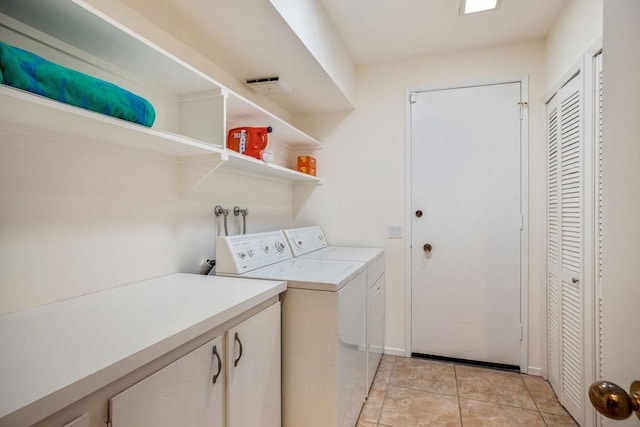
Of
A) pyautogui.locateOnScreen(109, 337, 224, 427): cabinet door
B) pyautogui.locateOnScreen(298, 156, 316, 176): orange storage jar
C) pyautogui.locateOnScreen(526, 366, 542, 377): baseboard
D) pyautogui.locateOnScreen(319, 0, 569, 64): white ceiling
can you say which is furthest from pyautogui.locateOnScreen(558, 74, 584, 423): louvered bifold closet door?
pyautogui.locateOnScreen(109, 337, 224, 427): cabinet door

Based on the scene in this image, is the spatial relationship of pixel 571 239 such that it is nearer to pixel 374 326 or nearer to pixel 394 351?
pixel 374 326

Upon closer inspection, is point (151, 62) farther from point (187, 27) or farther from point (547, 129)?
point (547, 129)

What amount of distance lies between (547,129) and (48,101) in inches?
110

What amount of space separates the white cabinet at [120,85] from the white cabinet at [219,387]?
0.76 m

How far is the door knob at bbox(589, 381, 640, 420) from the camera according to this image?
496 mm

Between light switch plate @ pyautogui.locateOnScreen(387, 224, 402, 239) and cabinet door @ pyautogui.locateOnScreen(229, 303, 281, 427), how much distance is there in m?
1.51

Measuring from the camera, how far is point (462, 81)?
8.39ft

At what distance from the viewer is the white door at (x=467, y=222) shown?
8.04 ft

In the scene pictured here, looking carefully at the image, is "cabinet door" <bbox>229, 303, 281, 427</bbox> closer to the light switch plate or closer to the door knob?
the door knob

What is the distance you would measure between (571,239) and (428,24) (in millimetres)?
1669

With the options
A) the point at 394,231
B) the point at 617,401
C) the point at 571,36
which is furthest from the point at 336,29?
the point at 617,401

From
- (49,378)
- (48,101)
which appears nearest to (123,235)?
(48,101)

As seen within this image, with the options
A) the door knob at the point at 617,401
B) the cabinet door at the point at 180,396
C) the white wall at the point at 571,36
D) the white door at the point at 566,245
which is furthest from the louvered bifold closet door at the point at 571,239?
the cabinet door at the point at 180,396

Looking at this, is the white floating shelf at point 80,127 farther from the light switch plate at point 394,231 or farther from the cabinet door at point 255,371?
the light switch plate at point 394,231
